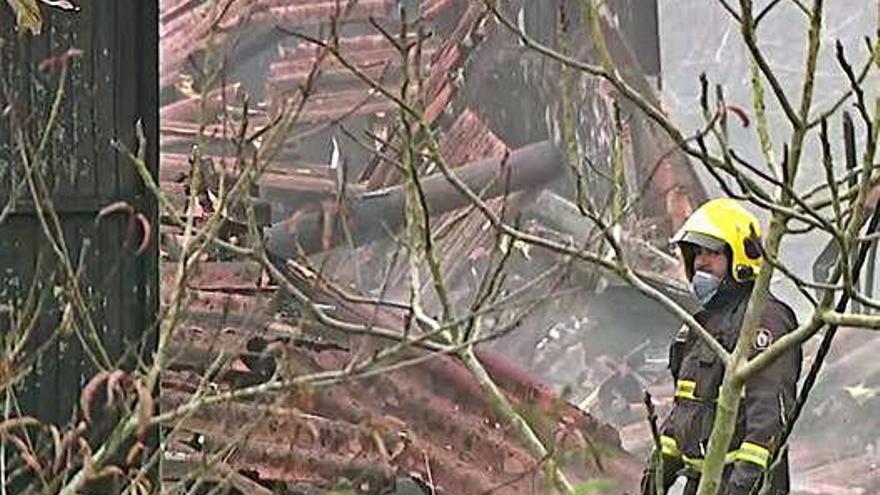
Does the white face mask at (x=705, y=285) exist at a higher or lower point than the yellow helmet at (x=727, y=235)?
lower

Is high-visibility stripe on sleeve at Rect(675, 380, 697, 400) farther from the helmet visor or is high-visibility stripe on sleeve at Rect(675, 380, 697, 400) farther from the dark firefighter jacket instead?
the helmet visor

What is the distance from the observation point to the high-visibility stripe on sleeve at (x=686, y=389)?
418 centimetres

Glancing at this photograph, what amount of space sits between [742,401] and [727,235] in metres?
0.45

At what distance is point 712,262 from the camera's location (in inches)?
168

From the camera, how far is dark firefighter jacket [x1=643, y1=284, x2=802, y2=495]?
3936 millimetres

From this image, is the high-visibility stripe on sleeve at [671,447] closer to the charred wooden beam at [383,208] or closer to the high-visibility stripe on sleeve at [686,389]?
the high-visibility stripe on sleeve at [686,389]

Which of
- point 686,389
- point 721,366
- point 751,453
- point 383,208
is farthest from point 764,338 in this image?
point 383,208

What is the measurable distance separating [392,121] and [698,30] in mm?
922

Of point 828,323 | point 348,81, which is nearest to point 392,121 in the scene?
point 348,81

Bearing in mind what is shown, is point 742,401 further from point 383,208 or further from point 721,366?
point 383,208

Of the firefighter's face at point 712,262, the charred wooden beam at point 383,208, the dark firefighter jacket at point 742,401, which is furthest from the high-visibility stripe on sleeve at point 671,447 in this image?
the charred wooden beam at point 383,208

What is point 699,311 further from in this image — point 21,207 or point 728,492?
point 21,207

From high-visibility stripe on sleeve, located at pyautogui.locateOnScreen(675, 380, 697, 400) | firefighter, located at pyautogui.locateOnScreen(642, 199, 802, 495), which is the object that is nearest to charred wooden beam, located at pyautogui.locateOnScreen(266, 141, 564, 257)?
firefighter, located at pyautogui.locateOnScreen(642, 199, 802, 495)

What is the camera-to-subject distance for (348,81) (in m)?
5.55
